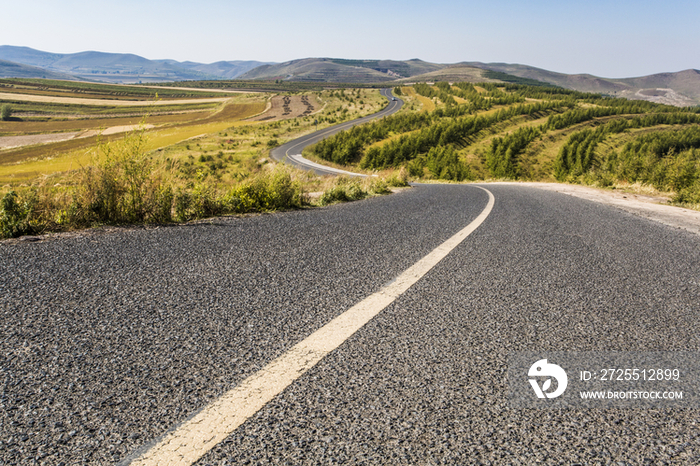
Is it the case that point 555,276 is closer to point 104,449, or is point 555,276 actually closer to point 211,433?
point 211,433

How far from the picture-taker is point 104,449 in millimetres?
1248

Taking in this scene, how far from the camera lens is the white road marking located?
1.25 meters

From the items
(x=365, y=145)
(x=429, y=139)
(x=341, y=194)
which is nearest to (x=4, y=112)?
(x=365, y=145)

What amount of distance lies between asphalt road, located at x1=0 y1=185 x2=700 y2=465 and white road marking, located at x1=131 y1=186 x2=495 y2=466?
0.05m

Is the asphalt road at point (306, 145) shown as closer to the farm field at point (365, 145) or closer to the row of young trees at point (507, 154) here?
the farm field at point (365, 145)

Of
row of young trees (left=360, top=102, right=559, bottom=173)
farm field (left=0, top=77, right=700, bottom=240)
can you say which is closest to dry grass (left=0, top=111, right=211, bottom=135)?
farm field (left=0, top=77, right=700, bottom=240)

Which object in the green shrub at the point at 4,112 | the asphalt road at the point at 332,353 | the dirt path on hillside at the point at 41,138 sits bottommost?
the dirt path on hillside at the point at 41,138

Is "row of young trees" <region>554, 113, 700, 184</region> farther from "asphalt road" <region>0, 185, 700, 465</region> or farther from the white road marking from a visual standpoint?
the white road marking

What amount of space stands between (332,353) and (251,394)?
45 centimetres

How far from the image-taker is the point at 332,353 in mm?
1867

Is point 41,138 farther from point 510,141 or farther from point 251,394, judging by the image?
point 510,141

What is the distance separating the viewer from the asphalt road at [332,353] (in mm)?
1309

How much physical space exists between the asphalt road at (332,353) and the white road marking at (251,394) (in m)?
0.05

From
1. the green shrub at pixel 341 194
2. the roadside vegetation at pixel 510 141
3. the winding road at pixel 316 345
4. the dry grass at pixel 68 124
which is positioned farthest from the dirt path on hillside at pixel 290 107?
the winding road at pixel 316 345
